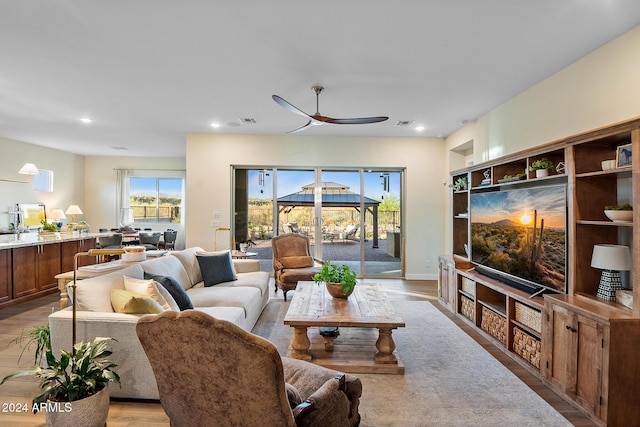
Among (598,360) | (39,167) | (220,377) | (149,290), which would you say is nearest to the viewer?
(220,377)

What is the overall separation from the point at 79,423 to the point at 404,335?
9.39 feet

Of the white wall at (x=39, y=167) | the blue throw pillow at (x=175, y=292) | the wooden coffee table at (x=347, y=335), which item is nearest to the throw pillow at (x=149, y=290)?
the blue throw pillow at (x=175, y=292)

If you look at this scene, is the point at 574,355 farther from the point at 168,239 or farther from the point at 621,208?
the point at 168,239

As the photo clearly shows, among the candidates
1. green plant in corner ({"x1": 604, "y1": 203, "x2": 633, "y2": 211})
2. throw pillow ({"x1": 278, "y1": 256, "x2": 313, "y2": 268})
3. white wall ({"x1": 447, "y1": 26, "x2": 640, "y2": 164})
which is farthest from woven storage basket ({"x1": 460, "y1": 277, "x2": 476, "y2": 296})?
throw pillow ({"x1": 278, "y1": 256, "x2": 313, "y2": 268})

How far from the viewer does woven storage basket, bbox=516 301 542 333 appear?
→ 108 inches

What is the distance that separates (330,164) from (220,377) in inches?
216

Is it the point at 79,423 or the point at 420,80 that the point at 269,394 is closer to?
the point at 79,423

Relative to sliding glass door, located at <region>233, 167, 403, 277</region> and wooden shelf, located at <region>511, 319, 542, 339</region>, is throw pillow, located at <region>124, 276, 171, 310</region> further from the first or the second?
sliding glass door, located at <region>233, 167, 403, 277</region>

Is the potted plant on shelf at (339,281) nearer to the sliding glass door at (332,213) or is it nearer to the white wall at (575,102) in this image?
the white wall at (575,102)

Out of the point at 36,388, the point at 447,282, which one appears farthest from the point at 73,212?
the point at 447,282

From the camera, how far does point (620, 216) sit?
2260 mm

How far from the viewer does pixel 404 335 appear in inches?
139

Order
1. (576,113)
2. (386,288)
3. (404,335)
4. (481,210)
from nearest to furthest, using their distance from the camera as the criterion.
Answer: (576,113) < (404,335) < (481,210) < (386,288)

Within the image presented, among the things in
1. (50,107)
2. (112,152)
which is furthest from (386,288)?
(112,152)
